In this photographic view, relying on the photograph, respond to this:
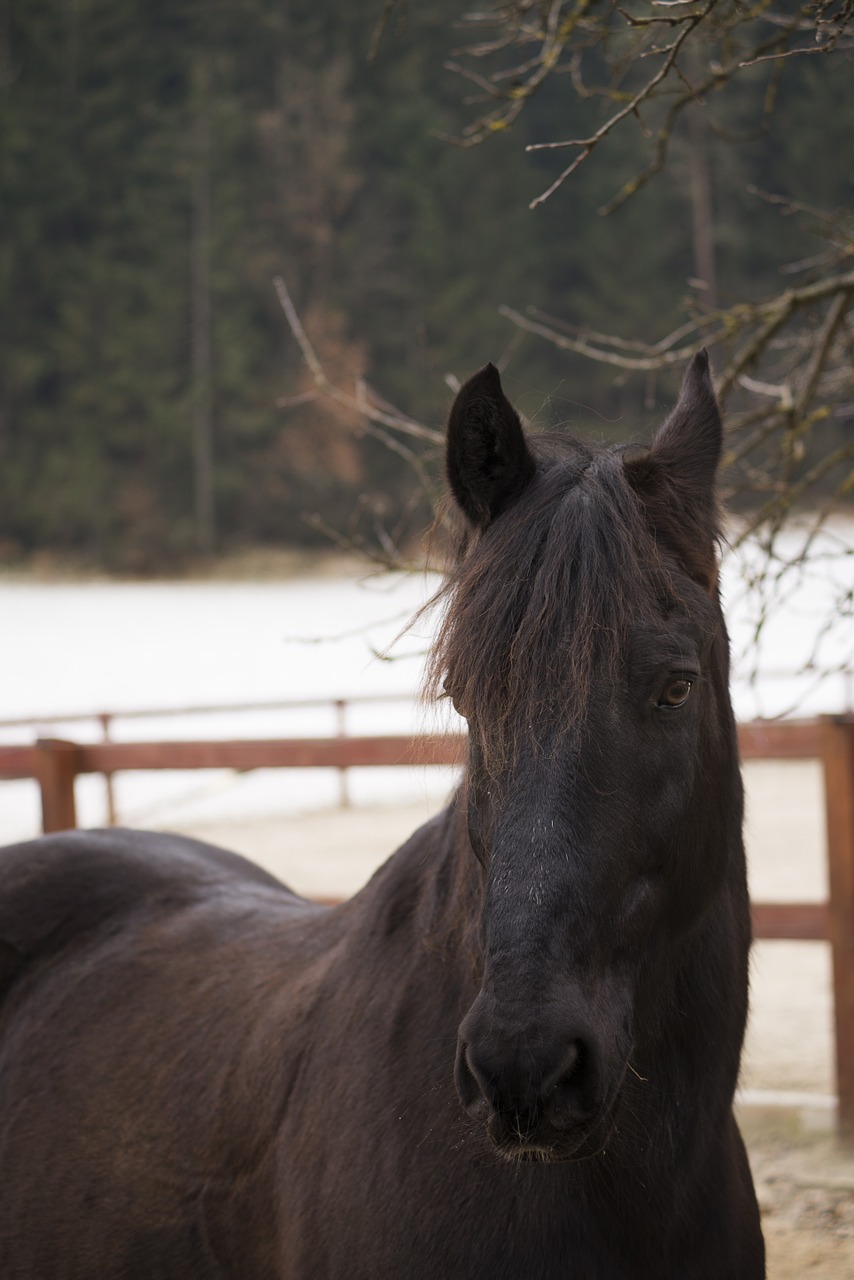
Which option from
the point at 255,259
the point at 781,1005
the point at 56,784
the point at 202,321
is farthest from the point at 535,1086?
the point at 255,259

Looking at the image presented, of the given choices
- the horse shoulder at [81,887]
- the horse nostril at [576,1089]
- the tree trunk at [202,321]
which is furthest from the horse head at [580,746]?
the tree trunk at [202,321]

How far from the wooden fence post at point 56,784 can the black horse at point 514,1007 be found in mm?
2423

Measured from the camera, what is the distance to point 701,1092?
69.6 inches

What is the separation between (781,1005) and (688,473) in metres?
5.03

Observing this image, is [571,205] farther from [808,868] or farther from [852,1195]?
[852,1195]

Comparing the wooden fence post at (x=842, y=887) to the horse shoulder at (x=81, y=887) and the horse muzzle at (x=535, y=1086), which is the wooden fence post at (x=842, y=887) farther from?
the horse muzzle at (x=535, y=1086)

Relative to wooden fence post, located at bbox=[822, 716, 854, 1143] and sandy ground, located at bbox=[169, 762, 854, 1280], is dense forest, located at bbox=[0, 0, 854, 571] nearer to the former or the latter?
sandy ground, located at bbox=[169, 762, 854, 1280]

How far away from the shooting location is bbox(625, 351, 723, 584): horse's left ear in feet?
5.54

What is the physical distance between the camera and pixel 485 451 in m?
1.70

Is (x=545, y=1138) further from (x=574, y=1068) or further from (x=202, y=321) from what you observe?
(x=202, y=321)

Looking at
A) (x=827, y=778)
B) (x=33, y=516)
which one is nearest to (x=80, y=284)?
(x=33, y=516)

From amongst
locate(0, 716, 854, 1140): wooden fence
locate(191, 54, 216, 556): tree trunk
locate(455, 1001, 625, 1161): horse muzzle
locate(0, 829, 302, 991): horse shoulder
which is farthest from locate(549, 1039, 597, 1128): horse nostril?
locate(191, 54, 216, 556): tree trunk

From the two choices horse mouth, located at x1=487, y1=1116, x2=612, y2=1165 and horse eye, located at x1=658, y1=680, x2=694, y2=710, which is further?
horse eye, located at x1=658, y1=680, x2=694, y2=710

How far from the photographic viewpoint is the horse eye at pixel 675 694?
1539 millimetres
